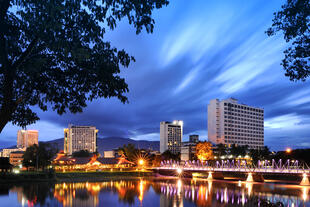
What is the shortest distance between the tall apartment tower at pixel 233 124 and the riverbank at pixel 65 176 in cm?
7122

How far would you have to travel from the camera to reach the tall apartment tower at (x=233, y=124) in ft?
496

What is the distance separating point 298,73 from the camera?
44.5 feet

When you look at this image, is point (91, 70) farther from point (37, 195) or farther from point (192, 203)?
point (37, 195)

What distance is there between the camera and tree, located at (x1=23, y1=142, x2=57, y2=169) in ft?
276

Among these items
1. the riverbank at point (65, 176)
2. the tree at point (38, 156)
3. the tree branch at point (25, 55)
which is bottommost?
the riverbank at point (65, 176)

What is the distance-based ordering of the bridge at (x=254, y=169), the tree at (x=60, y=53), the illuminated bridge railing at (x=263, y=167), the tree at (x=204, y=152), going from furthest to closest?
the tree at (x=204, y=152) → the illuminated bridge railing at (x=263, y=167) → the bridge at (x=254, y=169) → the tree at (x=60, y=53)

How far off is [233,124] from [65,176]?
10534cm

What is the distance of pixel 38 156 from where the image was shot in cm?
8450

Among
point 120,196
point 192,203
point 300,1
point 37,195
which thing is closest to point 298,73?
point 300,1

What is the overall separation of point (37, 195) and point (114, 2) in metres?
42.9

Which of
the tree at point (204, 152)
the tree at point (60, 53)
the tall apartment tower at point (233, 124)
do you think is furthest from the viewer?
the tall apartment tower at point (233, 124)

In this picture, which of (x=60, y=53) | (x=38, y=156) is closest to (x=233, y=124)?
(x=38, y=156)

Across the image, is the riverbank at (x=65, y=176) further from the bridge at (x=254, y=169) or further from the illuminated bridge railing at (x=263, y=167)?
the illuminated bridge railing at (x=263, y=167)

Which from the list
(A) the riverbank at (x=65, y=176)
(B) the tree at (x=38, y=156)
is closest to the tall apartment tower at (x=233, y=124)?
(A) the riverbank at (x=65, y=176)
